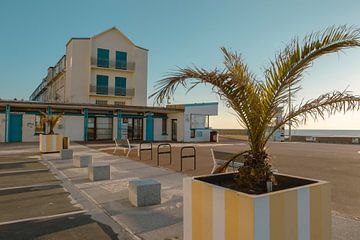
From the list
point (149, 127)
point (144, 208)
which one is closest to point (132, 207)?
point (144, 208)

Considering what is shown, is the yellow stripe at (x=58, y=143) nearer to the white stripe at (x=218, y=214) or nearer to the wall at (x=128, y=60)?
the white stripe at (x=218, y=214)

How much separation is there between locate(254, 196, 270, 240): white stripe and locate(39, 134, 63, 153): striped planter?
42.3 feet

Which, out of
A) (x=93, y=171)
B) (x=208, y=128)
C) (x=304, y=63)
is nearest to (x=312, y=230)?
(x=304, y=63)

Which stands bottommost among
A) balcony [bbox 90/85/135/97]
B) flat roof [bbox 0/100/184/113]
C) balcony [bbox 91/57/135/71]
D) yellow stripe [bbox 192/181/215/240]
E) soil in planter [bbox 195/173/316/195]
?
yellow stripe [bbox 192/181/215/240]

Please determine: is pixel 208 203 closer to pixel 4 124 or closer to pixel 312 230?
pixel 312 230

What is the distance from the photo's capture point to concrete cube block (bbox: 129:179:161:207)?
486 cm

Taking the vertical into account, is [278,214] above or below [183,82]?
below

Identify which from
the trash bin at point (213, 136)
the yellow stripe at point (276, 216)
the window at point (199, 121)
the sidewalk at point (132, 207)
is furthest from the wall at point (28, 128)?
the yellow stripe at point (276, 216)

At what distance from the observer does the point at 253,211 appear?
2305 millimetres

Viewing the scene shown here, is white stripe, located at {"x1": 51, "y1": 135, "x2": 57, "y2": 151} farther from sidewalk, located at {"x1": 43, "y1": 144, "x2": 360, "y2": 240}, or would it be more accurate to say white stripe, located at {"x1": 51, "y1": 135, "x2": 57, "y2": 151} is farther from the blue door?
the blue door

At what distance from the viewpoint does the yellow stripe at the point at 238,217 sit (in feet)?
7.63

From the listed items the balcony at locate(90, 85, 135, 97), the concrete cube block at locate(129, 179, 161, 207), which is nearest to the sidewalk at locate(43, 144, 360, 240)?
the concrete cube block at locate(129, 179, 161, 207)

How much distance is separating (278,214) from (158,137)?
81.6 feet

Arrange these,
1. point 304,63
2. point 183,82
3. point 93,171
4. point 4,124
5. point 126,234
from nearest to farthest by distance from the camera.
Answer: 1. point 304,63
2. point 183,82
3. point 126,234
4. point 93,171
5. point 4,124
